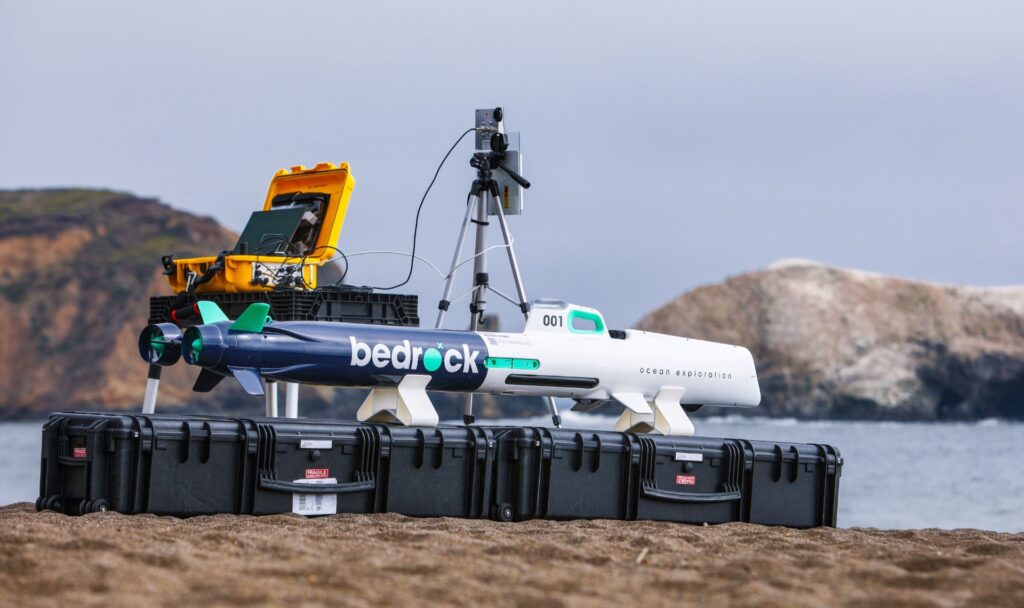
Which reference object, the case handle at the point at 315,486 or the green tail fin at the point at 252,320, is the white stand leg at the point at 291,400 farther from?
the case handle at the point at 315,486

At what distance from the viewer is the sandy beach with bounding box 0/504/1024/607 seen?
461 centimetres

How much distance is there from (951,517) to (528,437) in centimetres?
1672

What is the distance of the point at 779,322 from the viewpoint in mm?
78312

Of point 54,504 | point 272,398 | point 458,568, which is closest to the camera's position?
point 458,568

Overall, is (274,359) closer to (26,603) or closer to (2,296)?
(26,603)

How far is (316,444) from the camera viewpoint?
748 cm

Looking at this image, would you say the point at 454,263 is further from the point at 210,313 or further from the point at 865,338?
the point at 865,338

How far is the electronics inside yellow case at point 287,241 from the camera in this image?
31.8 feet

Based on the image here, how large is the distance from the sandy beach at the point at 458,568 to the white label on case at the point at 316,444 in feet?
2.55

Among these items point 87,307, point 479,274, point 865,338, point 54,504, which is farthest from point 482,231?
point 865,338

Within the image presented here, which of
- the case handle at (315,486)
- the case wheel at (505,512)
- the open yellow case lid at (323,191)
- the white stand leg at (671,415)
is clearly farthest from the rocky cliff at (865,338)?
the case handle at (315,486)

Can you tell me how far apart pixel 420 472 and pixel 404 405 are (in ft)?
1.93

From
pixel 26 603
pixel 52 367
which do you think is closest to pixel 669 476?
pixel 26 603

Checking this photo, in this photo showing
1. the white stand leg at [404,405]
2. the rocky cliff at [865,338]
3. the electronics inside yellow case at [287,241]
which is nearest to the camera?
the white stand leg at [404,405]
